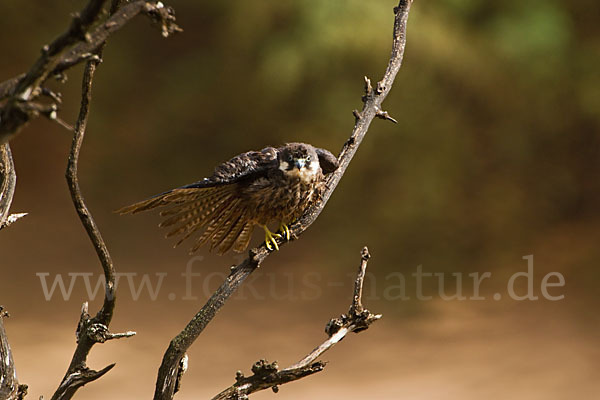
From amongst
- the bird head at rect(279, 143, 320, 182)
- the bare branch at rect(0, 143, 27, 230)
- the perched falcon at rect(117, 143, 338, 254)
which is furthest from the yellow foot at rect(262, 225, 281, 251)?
the bare branch at rect(0, 143, 27, 230)

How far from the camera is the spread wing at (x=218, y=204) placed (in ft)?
A: 8.72

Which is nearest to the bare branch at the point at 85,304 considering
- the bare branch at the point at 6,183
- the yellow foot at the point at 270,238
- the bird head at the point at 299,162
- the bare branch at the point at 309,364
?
the bare branch at the point at 6,183

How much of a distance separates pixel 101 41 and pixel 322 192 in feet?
4.06

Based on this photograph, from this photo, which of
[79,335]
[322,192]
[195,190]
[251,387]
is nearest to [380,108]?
[322,192]

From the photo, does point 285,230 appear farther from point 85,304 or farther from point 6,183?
point 6,183

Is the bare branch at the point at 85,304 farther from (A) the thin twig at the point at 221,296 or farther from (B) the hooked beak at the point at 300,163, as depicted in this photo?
(B) the hooked beak at the point at 300,163

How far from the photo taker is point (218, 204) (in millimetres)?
2879

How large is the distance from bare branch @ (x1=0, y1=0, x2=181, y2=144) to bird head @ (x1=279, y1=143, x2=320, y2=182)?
39.6 inches

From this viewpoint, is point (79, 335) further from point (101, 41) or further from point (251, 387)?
point (101, 41)

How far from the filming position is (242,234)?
2.95 metres

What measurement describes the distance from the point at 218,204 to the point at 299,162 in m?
0.42

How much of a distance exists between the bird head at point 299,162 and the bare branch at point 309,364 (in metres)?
0.38

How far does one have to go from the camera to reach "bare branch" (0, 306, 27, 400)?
8.21 feet

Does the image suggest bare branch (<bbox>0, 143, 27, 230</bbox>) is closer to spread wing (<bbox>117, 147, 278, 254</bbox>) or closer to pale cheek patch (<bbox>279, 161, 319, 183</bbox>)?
spread wing (<bbox>117, 147, 278, 254</bbox>)
